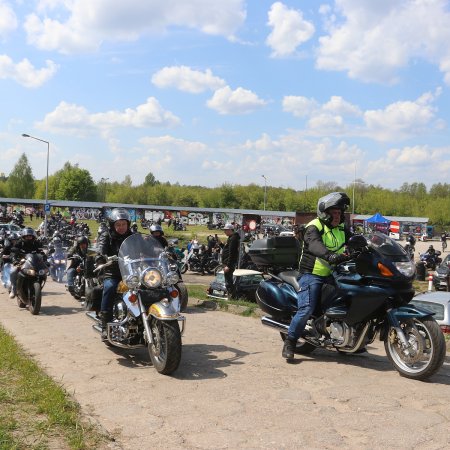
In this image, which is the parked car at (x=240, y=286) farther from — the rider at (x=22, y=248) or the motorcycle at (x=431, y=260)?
the motorcycle at (x=431, y=260)

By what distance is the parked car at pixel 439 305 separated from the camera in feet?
31.4

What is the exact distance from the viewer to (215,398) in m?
4.88

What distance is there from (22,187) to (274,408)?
131765 mm

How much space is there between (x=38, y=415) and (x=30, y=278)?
6.58 metres

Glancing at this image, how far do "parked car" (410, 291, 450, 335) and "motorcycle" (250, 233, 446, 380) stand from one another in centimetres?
388

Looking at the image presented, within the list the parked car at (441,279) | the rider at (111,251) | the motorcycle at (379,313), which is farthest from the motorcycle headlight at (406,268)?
the parked car at (441,279)

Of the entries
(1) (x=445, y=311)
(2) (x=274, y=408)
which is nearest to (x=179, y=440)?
(2) (x=274, y=408)

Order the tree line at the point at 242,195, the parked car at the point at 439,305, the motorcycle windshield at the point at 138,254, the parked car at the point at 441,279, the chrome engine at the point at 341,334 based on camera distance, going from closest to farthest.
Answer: the chrome engine at the point at 341,334 → the motorcycle windshield at the point at 138,254 → the parked car at the point at 439,305 → the parked car at the point at 441,279 → the tree line at the point at 242,195

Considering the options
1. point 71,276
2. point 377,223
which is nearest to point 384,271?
point 71,276

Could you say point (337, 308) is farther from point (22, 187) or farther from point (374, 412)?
point (22, 187)

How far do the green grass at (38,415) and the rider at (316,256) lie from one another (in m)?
2.51

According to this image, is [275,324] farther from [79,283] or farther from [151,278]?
[79,283]

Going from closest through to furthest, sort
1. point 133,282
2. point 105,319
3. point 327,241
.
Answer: point 133,282 → point 327,241 → point 105,319

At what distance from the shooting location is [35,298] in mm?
10023
